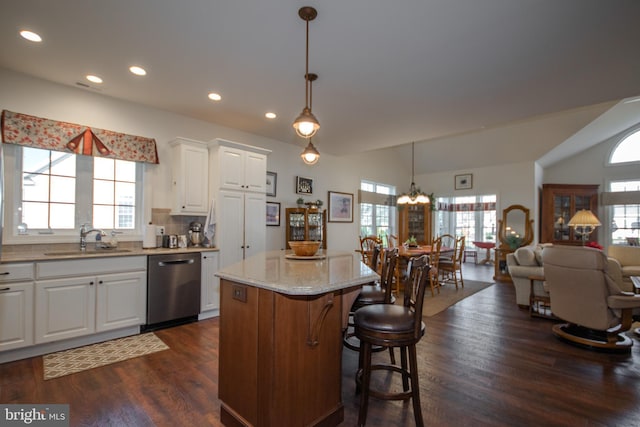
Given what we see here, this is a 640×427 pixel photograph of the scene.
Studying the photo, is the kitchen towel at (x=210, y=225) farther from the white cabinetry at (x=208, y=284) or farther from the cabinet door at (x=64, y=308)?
the cabinet door at (x=64, y=308)

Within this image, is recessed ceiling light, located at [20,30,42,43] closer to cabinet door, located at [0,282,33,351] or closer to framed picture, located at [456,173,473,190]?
cabinet door, located at [0,282,33,351]

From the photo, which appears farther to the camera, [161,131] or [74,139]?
[161,131]

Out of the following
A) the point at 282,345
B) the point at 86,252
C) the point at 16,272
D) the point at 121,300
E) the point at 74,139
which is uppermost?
the point at 74,139

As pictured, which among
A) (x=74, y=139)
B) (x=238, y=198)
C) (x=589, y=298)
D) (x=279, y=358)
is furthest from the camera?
(x=238, y=198)

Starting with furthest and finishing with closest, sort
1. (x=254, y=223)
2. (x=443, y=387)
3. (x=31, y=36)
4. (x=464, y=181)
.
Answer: (x=464, y=181), (x=254, y=223), (x=31, y=36), (x=443, y=387)

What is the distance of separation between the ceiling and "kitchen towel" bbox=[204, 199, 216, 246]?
1321 mm

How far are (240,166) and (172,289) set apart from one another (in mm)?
1813

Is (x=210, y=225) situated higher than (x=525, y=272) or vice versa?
(x=210, y=225)

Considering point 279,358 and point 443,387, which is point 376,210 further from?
point 279,358

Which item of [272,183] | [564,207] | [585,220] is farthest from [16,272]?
[564,207]

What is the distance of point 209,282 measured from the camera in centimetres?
391

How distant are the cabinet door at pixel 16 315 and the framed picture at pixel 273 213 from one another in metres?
3.13

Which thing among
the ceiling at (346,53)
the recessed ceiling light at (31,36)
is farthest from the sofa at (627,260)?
the recessed ceiling light at (31,36)

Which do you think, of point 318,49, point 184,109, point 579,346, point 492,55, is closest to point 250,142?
point 184,109
